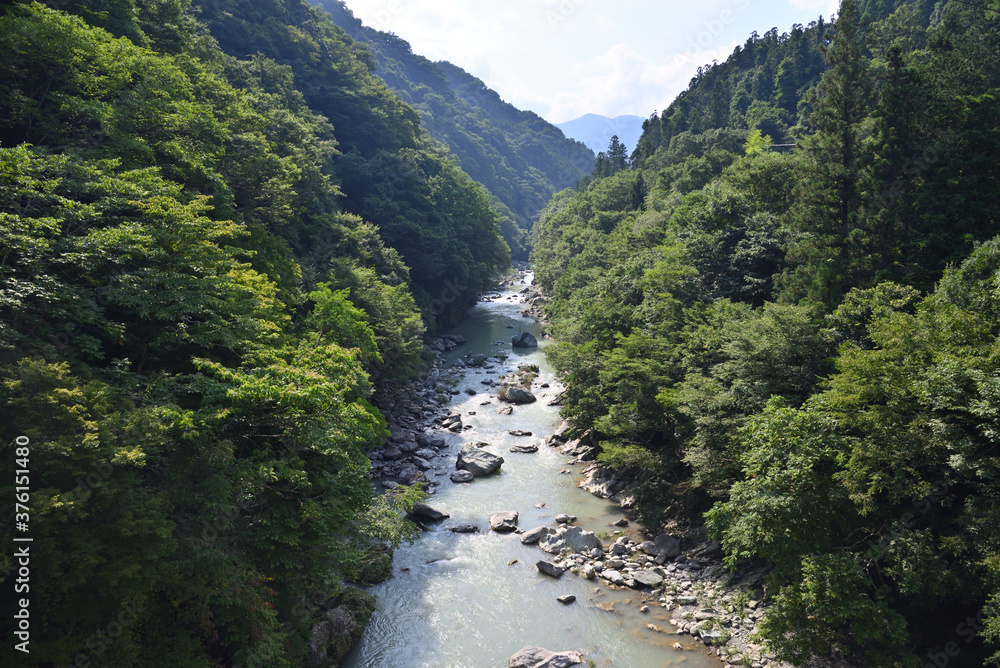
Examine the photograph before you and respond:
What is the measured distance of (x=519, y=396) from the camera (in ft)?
106

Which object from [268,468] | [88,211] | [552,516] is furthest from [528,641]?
[88,211]

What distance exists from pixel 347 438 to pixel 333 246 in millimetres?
22785

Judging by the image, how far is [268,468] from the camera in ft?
35.6

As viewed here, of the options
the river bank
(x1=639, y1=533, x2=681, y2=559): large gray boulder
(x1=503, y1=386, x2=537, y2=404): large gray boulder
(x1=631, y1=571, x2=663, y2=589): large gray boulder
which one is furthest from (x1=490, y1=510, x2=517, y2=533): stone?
(x1=503, y1=386, x2=537, y2=404): large gray boulder

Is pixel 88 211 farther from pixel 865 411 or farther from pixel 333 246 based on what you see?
pixel 333 246

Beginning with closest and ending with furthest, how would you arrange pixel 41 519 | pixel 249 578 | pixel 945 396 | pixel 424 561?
pixel 41 519 < pixel 945 396 < pixel 249 578 < pixel 424 561

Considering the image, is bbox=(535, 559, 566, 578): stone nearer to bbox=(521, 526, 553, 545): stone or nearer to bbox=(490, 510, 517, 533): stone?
bbox=(521, 526, 553, 545): stone

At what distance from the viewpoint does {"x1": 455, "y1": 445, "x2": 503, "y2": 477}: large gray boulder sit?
23047 mm

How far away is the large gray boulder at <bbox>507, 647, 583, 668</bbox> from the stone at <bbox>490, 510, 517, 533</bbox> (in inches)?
234

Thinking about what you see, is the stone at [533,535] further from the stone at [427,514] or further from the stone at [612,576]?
the stone at [427,514]

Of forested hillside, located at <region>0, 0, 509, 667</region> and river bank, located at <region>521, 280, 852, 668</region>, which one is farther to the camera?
river bank, located at <region>521, 280, 852, 668</region>

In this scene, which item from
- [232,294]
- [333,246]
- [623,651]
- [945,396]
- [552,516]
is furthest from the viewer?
[333,246]

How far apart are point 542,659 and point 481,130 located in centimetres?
15620

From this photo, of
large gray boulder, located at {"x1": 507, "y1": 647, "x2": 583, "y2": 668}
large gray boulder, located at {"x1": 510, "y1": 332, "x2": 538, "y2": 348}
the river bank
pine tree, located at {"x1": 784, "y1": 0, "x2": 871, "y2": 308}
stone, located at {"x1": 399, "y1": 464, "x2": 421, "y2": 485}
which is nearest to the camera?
large gray boulder, located at {"x1": 507, "y1": 647, "x2": 583, "y2": 668}
